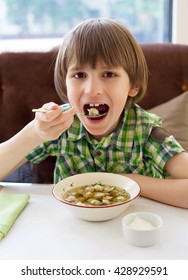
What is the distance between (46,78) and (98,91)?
0.63 metres

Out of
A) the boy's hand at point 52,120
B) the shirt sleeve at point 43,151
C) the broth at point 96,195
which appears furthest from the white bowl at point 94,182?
the shirt sleeve at point 43,151

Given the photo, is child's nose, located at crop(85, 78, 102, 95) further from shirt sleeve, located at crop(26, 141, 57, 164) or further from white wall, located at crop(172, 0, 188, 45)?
white wall, located at crop(172, 0, 188, 45)

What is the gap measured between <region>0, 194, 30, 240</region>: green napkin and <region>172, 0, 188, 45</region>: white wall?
1344mm

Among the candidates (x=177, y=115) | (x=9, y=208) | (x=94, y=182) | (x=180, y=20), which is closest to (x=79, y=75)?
(x=94, y=182)

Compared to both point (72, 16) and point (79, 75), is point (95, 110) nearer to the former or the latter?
point (79, 75)

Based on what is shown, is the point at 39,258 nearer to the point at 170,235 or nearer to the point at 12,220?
the point at 12,220

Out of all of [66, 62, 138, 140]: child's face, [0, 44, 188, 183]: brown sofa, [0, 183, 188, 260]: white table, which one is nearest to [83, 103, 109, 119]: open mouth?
[66, 62, 138, 140]: child's face

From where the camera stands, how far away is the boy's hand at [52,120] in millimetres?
933

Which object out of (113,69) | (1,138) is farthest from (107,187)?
(1,138)

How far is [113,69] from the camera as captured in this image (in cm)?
108

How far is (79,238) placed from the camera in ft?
2.70

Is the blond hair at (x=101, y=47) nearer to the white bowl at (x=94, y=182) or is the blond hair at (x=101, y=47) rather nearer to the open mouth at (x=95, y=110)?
the open mouth at (x=95, y=110)

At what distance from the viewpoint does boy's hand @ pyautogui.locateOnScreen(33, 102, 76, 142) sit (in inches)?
36.7

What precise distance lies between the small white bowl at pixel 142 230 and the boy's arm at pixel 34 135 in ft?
0.99
